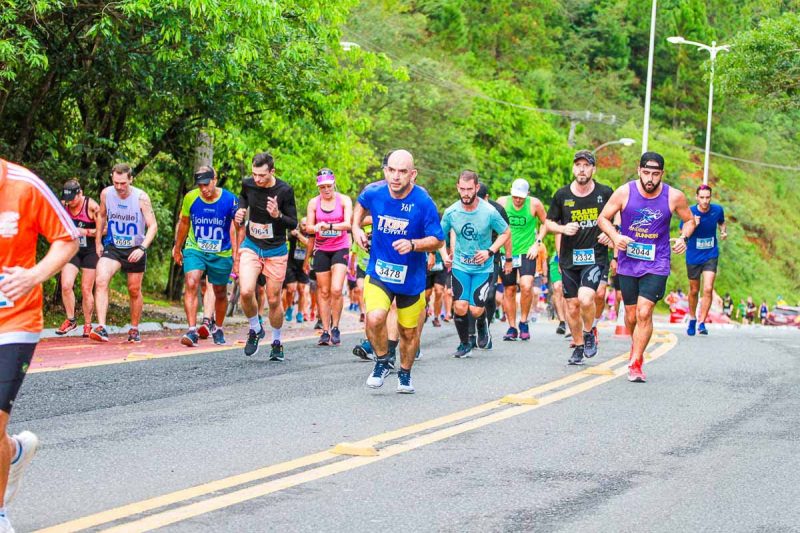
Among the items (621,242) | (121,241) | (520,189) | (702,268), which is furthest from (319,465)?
(702,268)

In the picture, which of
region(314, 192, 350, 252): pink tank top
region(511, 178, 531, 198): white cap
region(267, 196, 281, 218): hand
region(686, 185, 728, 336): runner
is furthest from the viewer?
region(686, 185, 728, 336): runner

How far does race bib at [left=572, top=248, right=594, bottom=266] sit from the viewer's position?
1380cm

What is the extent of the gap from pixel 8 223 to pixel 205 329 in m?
9.82

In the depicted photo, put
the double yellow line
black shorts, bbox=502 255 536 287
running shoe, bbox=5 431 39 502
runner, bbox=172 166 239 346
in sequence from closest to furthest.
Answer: running shoe, bbox=5 431 39 502 → the double yellow line → runner, bbox=172 166 239 346 → black shorts, bbox=502 255 536 287

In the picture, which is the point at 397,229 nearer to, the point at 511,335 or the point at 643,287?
the point at 643,287

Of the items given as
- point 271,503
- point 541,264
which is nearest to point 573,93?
point 541,264

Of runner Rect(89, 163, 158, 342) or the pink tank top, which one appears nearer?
runner Rect(89, 163, 158, 342)

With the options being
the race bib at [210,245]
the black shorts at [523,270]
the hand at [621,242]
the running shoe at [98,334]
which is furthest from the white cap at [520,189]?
the running shoe at [98,334]

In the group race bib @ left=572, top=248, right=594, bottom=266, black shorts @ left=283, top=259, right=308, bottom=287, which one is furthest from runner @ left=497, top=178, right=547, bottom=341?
black shorts @ left=283, top=259, right=308, bottom=287

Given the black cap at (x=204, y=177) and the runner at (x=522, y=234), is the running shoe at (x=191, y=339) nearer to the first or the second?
the black cap at (x=204, y=177)

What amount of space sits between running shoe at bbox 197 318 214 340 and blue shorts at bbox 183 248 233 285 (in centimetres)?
92

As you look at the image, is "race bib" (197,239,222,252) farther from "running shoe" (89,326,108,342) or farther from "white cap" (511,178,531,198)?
"white cap" (511,178,531,198)

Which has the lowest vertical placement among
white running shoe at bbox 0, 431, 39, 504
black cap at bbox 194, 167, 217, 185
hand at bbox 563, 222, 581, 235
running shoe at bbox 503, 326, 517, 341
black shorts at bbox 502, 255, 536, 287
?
running shoe at bbox 503, 326, 517, 341

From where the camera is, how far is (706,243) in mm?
19406
